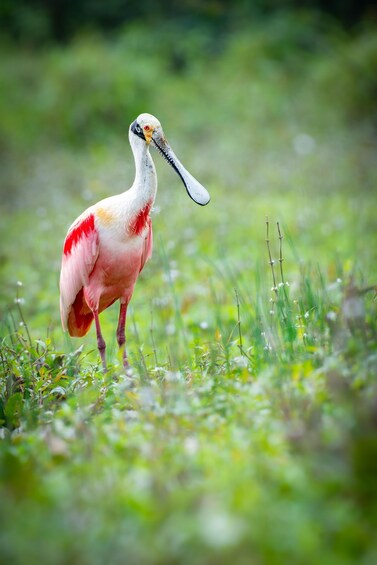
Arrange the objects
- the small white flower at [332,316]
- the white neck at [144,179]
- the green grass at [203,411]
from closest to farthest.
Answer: the green grass at [203,411] < the small white flower at [332,316] < the white neck at [144,179]

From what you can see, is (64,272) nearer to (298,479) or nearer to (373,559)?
(298,479)

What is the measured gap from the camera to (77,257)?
4695mm

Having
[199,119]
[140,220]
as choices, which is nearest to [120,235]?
[140,220]

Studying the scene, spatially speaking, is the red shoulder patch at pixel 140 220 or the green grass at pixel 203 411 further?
the red shoulder patch at pixel 140 220

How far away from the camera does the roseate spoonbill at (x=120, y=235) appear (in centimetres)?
443

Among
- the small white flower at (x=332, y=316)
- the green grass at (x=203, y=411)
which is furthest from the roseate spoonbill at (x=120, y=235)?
the small white flower at (x=332, y=316)

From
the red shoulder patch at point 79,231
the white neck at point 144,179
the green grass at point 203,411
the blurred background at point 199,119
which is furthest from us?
the blurred background at point 199,119

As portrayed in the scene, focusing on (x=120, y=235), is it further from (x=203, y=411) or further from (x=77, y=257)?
(x=203, y=411)

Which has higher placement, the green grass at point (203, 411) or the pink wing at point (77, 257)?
the pink wing at point (77, 257)

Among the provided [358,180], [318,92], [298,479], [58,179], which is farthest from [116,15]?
[298,479]

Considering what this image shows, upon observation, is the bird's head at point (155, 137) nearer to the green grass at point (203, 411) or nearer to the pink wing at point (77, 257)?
the green grass at point (203, 411)

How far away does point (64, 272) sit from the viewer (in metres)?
4.94

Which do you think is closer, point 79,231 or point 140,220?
point 140,220

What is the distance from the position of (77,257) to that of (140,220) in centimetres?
53
